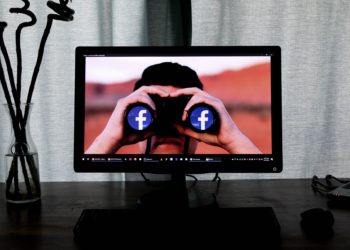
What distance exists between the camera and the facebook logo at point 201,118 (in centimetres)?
115

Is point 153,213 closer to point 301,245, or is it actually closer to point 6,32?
point 301,245

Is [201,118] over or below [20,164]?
over

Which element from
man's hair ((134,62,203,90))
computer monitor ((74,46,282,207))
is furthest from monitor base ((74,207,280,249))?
man's hair ((134,62,203,90))

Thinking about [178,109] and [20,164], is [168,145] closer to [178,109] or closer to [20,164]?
[178,109]

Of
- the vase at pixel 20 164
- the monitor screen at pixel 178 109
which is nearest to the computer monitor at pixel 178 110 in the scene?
the monitor screen at pixel 178 109

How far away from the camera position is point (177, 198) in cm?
115

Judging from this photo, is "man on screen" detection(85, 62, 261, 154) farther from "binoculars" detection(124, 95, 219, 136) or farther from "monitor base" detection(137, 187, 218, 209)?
"monitor base" detection(137, 187, 218, 209)

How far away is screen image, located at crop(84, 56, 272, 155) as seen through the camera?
115 centimetres

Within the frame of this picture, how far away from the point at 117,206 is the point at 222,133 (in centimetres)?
33

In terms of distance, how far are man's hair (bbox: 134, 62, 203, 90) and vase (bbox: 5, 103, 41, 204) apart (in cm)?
32

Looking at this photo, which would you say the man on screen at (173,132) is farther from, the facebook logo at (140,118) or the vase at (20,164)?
the vase at (20,164)

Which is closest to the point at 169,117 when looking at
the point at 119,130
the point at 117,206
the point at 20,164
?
the point at 119,130

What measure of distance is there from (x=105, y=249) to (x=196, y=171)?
368 millimetres

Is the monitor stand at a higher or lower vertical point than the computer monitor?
lower
